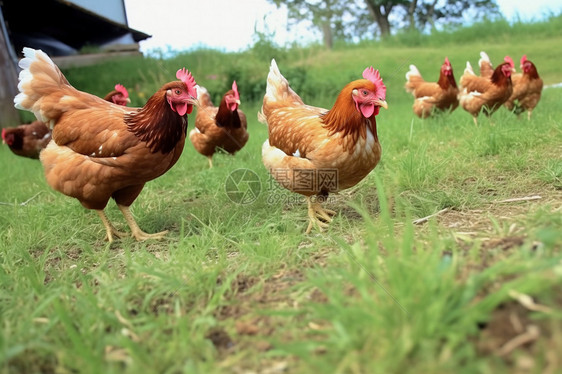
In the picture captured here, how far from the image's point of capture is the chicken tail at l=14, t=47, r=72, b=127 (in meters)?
3.03

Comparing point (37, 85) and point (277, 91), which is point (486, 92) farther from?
point (37, 85)

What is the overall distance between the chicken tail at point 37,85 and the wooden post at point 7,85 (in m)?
6.70

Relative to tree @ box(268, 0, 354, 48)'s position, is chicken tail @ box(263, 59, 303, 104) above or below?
below

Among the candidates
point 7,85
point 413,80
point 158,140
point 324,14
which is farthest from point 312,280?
point 324,14

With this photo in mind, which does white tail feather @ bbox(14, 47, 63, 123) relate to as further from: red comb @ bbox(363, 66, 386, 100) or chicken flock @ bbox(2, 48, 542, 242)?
red comb @ bbox(363, 66, 386, 100)

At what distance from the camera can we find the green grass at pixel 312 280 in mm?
1142

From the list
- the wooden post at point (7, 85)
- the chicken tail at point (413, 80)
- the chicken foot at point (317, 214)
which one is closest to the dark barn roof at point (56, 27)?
the wooden post at point (7, 85)

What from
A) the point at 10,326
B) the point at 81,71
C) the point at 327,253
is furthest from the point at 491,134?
the point at 81,71

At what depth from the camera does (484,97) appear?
18.2ft

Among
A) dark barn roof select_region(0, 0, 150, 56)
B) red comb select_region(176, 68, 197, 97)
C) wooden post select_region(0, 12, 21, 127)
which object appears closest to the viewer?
red comb select_region(176, 68, 197, 97)

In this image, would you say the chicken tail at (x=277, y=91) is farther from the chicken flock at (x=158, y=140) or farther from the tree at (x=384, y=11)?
the tree at (x=384, y=11)

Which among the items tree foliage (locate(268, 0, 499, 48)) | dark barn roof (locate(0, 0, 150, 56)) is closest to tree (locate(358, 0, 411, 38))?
tree foliage (locate(268, 0, 499, 48))

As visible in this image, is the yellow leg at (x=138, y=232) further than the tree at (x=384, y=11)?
No

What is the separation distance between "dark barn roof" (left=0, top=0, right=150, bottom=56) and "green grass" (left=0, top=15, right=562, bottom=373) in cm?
858
